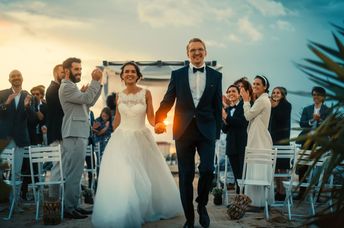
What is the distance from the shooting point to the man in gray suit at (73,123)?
6781 millimetres

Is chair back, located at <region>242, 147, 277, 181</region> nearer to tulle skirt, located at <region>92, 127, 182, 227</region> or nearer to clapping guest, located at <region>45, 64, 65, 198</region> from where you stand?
tulle skirt, located at <region>92, 127, 182, 227</region>

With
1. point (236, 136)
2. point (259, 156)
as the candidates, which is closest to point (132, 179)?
point (259, 156)

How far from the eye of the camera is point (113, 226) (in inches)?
223

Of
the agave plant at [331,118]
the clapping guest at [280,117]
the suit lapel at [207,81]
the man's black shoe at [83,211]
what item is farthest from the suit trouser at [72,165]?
the agave plant at [331,118]

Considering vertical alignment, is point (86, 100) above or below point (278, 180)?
above

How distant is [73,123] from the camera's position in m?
6.80

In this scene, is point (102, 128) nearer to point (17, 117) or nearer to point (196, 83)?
point (17, 117)

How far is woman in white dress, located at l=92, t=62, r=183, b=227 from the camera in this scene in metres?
5.82

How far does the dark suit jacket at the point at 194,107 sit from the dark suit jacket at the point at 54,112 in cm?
209

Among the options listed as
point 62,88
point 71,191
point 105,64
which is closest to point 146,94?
point 62,88

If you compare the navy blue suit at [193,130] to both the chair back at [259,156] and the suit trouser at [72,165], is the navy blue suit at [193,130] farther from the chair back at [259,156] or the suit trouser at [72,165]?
the suit trouser at [72,165]

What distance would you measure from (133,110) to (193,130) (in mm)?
1220

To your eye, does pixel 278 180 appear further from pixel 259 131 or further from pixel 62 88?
pixel 62 88

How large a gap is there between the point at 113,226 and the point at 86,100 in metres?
1.97
